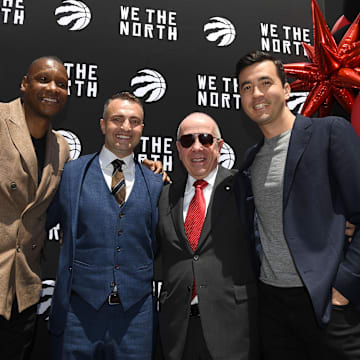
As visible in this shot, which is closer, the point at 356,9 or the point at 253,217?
the point at 253,217

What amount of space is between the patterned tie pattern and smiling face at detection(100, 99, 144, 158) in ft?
0.34

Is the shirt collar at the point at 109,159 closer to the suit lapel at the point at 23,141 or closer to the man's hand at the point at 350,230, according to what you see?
the suit lapel at the point at 23,141

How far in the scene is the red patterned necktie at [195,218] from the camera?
1921 millimetres

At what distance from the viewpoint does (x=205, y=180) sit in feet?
7.00

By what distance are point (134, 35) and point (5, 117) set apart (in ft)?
5.94

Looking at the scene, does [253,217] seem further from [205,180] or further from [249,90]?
[249,90]

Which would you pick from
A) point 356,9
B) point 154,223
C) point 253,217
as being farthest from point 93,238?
point 356,9

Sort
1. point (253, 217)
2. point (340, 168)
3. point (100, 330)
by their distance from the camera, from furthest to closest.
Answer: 1. point (253, 217)
2. point (100, 330)
3. point (340, 168)

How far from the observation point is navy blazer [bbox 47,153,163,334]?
6.03 ft

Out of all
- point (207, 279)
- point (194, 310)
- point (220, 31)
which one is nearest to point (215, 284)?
point (207, 279)

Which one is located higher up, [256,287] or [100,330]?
[256,287]

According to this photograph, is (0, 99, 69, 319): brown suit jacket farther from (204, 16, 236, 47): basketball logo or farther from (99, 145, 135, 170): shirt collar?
(204, 16, 236, 47): basketball logo

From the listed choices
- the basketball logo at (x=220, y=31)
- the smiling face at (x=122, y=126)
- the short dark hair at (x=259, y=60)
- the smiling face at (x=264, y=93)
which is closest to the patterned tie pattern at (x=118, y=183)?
the smiling face at (x=122, y=126)

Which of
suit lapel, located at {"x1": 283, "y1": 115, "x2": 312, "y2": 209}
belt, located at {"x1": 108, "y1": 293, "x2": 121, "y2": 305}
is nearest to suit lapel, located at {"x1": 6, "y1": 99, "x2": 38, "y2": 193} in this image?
belt, located at {"x1": 108, "y1": 293, "x2": 121, "y2": 305}
